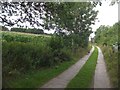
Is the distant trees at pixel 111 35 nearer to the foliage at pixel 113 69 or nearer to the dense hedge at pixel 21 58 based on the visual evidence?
the foliage at pixel 113 69

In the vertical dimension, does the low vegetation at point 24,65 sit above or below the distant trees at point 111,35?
below

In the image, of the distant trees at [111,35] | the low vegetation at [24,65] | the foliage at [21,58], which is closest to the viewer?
the low vegetation at [24,65]

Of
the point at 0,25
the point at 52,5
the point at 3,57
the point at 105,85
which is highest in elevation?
the point at 52,5

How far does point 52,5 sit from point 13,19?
2.36 metres

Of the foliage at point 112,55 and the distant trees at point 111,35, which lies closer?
the foliage at point 112,55

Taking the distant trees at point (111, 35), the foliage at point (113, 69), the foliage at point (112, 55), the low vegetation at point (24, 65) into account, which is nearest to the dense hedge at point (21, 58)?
the low vegetation at point (24, 65)

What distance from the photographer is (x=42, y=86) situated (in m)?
12.7

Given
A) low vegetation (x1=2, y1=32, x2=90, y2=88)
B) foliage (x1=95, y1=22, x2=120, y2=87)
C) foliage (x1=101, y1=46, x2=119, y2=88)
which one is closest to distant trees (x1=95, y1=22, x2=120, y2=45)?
foliage (x1=95, y1=22, x2=120, y2=87)

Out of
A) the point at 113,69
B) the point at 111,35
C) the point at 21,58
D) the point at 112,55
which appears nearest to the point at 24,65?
the point at 21,58

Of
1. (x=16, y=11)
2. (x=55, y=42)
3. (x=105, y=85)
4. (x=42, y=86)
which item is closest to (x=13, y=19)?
(x=16, y=11)

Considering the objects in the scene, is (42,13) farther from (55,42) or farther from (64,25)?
(64,25)

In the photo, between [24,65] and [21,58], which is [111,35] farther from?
[21,58]

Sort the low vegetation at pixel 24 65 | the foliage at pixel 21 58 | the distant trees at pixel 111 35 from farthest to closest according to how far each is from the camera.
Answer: the distant trees at pixel 111 35, the foliage at pixel 21 58, the low vegetation at pixel 24 65

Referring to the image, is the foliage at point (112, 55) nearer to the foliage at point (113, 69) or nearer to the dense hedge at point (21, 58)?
the foliage at point (113, 69)
